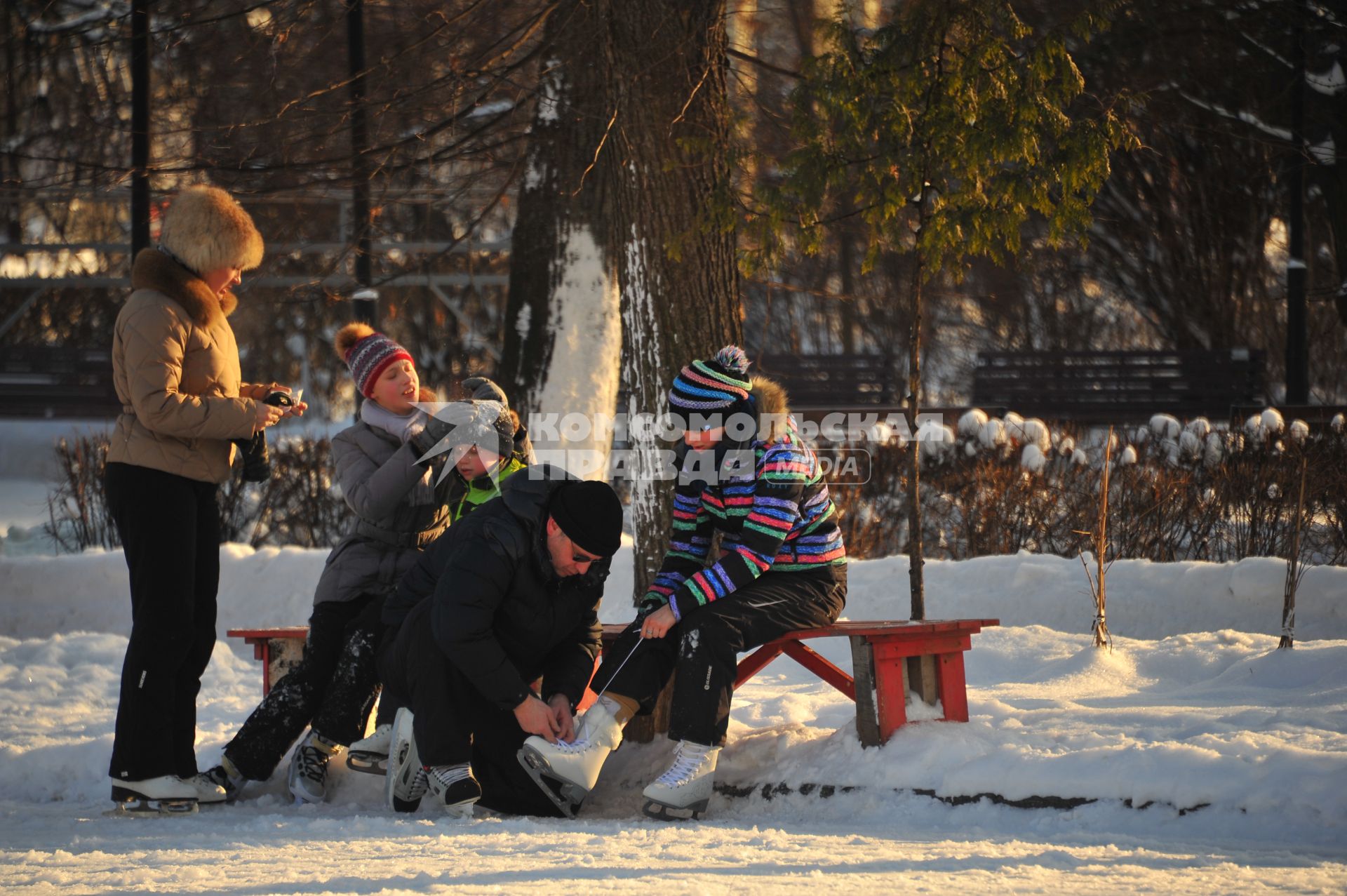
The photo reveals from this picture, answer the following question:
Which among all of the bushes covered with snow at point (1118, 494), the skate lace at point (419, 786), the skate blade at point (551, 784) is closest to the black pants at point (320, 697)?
the skate lace at point (419, 786)

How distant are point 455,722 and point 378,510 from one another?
837 mm

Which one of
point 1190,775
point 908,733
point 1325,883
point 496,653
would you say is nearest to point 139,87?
point 496,653

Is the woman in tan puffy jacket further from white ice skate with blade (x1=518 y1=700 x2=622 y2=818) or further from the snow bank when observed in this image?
the snow bank

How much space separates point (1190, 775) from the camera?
12.5ft

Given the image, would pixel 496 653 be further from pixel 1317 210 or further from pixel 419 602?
pixel 1317 210

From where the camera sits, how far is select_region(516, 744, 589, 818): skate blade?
13.2 ft

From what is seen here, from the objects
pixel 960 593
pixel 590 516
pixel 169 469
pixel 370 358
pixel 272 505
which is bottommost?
pixel 960 593

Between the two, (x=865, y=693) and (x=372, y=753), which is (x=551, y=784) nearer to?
(x=372, y=753)

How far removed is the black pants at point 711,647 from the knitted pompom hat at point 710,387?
606 millimetres

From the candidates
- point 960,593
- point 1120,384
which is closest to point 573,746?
point 960,593

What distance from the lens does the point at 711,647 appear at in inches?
163

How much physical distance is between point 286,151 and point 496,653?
4680 millimetres

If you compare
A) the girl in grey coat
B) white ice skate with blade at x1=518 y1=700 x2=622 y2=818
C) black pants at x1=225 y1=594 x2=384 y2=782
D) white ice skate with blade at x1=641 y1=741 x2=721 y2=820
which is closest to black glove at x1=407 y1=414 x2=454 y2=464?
the girl in grey coat

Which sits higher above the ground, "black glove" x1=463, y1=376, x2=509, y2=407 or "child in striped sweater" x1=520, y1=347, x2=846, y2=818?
"black glove" x1=463, y1=376, x2=509, y2=407
